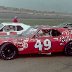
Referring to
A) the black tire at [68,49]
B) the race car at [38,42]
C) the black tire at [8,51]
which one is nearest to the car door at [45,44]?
the race car at [38,42]

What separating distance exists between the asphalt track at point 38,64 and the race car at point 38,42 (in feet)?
0.93

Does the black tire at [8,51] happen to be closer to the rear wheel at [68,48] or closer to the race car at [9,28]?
the rear wheel at [68,48]

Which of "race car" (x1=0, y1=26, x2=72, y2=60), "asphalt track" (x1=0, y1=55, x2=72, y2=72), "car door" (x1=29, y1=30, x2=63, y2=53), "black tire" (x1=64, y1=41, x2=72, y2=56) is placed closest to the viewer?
"asphalt track" (x1=0, y1=55, x2=72, y2=72)

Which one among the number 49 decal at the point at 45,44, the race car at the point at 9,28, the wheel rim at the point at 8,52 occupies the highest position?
the race car at the point at 9,28

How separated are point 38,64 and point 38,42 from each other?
4.59 ft

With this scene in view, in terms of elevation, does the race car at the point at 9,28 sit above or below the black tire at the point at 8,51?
above

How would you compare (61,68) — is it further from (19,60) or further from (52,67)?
(19,60)

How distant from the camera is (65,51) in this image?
15016 millimetres

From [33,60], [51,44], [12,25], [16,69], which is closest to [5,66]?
[16,69]

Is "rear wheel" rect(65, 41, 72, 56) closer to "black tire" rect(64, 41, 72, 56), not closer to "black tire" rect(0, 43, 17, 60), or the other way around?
"black tire" rect(64, 41, 72, 56)

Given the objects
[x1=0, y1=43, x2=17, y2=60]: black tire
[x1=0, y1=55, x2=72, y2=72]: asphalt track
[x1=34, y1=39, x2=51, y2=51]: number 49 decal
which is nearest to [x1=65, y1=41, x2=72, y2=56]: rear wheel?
[x1=0, y1=55, x2=72, y2=72]: asphalt track

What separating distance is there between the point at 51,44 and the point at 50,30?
61 cm

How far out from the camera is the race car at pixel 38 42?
1413 centimetres

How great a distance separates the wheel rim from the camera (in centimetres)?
1400
